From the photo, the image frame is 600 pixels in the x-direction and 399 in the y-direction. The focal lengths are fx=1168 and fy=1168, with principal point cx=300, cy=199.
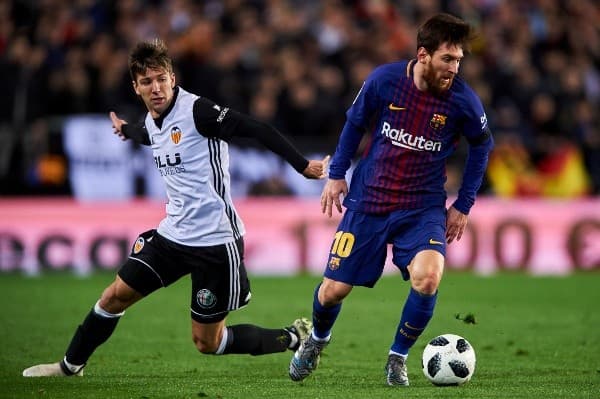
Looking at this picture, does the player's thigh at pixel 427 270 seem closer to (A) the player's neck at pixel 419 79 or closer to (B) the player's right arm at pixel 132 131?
(A) the player's neck at pixel 419 79

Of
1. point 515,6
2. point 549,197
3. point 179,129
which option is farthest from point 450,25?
point 515,6

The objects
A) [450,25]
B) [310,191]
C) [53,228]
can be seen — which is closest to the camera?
[450,25]

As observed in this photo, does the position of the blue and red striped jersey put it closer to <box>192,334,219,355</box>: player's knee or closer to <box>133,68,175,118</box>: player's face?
<box>133,68,175,118</box>: player's face

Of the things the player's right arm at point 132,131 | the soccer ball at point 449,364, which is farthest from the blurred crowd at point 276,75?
the soccer ball at point 449,364

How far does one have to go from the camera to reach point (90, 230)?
622 inches

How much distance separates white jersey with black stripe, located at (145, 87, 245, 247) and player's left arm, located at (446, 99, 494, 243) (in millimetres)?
1494

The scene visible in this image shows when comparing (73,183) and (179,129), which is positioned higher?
(179,129)

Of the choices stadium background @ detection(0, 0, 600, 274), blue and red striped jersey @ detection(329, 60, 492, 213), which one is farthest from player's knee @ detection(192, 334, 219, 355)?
stadium background @ detection(0, 0, 600, 274)

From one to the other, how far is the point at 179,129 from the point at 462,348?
2.36 meters

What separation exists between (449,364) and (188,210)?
6.51 feet

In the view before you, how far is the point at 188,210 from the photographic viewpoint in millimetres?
7715

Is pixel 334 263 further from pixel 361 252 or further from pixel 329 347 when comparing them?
pixel 329 347

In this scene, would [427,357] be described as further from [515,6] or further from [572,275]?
[515,6]

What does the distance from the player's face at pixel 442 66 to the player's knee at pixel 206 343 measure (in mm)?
2293
